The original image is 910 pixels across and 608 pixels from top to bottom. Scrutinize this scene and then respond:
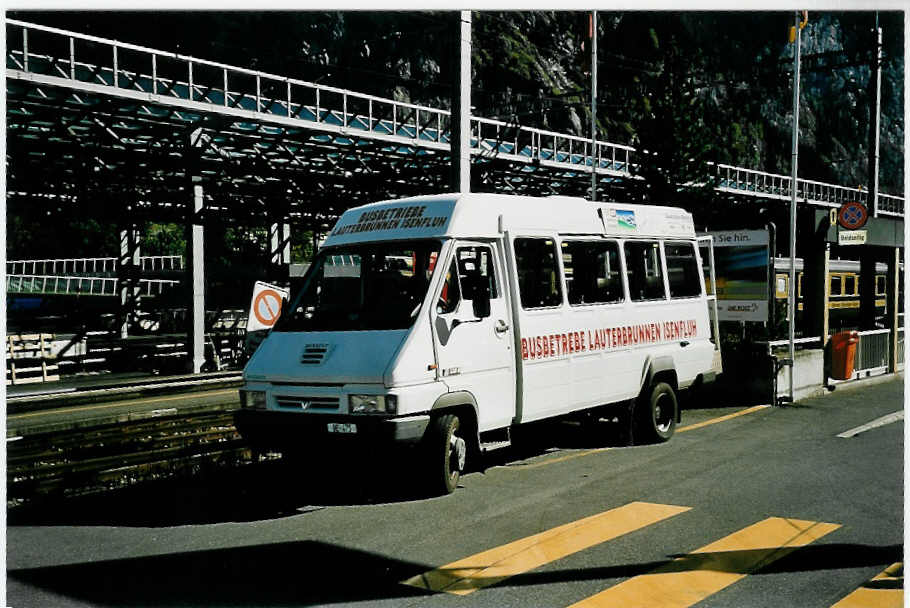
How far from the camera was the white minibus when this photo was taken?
305 inches

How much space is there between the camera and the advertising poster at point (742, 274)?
51.7 feet

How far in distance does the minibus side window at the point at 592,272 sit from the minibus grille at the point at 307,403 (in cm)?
320

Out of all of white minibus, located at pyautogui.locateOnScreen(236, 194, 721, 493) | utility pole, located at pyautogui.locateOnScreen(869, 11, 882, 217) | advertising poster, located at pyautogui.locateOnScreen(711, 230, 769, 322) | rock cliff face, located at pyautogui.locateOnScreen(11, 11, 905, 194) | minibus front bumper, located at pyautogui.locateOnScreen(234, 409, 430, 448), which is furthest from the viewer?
utility pole, located at pyautogui.locateOnScreen(869, 11, 882, 217)

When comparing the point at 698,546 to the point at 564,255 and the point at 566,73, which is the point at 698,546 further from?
the point at 566,73

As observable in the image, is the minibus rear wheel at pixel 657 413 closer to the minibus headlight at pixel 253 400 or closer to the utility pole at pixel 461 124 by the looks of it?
the utility pole at pixel 461 124

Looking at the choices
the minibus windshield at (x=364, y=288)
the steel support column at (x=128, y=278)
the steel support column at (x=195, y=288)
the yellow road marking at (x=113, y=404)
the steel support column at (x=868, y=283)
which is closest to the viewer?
the minibus windshield at (x=364, y=288)

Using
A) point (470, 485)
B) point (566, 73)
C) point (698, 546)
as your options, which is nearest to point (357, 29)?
point (470, 485)

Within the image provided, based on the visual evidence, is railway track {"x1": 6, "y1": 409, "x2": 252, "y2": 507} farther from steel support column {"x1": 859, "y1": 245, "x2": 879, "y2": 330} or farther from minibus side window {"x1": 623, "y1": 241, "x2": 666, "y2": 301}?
steel support column {"x1": 859, "y1": 245, "x2": 879, "y2": 330}

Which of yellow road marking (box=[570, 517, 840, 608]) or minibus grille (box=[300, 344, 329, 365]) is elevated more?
minibus grille (box=[300, 344, 329, 365])

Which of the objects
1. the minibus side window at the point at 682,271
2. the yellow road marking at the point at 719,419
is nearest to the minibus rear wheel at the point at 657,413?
the yellow road marking at the point at 719,419

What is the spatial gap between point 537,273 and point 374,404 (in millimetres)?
2634

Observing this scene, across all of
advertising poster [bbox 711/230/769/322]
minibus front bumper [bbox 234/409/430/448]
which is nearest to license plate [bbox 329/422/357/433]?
minibus front bumper [bbox 234/409/430/448]

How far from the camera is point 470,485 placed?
8.66m

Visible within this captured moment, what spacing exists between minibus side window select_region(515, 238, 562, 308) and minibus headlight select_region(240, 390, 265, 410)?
2.79 m
